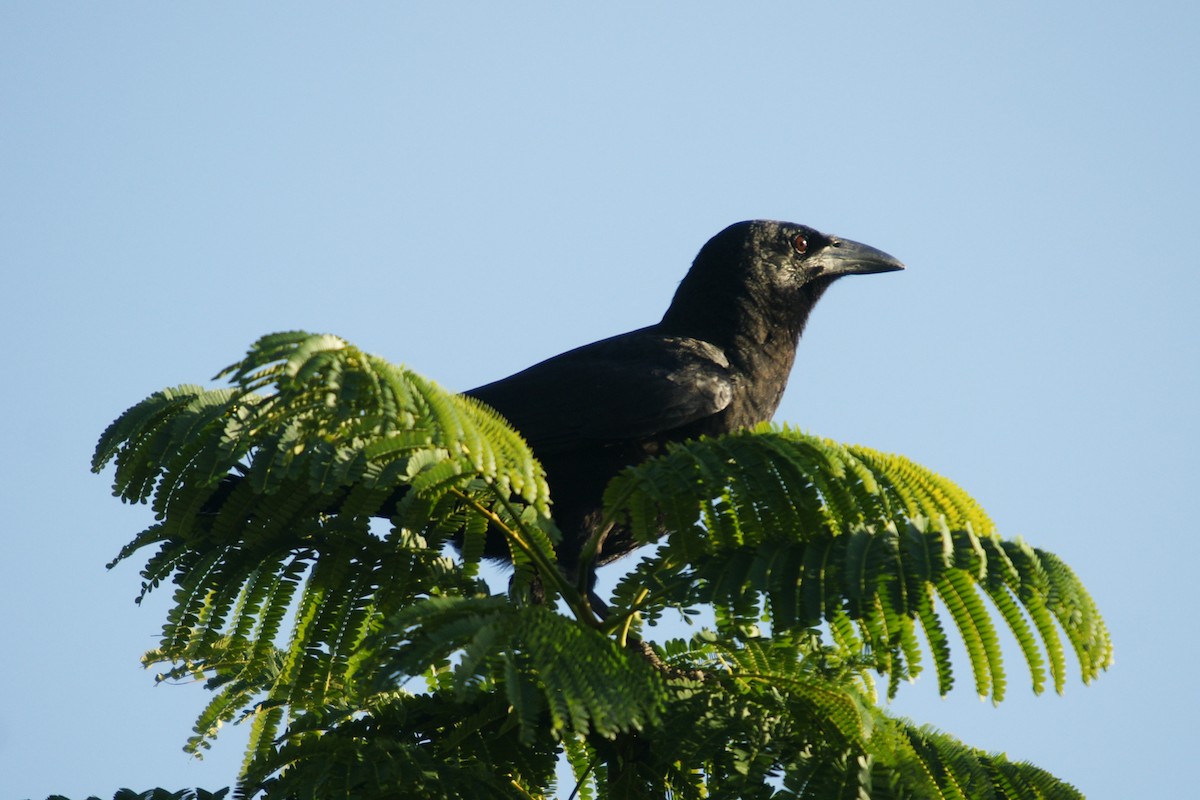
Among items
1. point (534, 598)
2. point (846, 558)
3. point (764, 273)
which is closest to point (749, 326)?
point (764, 273)

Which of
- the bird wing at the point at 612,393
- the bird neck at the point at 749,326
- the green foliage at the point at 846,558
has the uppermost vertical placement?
the bird neck at the point at 749,326

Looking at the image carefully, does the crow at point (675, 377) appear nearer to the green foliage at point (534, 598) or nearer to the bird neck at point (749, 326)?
the bird neck at point (749, 326)

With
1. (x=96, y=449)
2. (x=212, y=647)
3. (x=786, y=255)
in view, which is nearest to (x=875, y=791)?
(x=212, y=647)

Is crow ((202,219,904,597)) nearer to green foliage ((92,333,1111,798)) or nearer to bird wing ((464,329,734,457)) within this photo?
bird wing ((464,329,734,457))

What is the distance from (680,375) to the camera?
5.77 metres

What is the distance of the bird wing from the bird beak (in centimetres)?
133

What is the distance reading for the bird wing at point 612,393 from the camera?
18.3 ft

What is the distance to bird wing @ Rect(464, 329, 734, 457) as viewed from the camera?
5.58 meters

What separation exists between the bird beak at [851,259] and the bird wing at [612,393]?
1335 mm

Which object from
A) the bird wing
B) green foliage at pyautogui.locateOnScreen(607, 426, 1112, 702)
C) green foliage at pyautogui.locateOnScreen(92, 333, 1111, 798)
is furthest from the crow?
green foliage at pyautogui.locateOnScreen(607, 426, 1112, 702)

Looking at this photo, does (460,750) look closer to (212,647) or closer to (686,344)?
(212,647)

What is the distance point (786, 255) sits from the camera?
7055 mm

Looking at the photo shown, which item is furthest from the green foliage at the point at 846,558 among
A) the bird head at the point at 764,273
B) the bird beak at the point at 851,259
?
the bird beak at the point at 851,259

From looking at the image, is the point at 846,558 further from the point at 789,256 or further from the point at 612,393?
the point at 789,256
